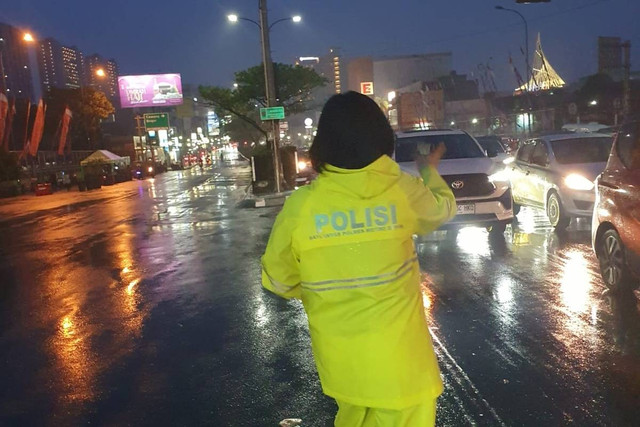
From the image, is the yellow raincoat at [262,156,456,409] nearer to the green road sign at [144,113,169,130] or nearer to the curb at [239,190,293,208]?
the curb at [239,190,293,208]

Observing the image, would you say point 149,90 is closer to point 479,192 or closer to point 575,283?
point 479,192

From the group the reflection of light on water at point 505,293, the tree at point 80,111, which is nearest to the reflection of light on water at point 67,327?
the reflection of light on water at point 505,293

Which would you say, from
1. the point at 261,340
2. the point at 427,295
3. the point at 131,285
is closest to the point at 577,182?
the point at 427,295

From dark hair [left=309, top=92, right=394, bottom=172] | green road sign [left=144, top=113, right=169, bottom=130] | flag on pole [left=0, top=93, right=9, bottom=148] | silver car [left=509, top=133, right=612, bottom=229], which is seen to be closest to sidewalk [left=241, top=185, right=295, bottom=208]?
silver car [left=509, top=133, right=612, bottom=229]

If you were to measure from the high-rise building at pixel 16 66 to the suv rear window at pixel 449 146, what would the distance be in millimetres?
112142

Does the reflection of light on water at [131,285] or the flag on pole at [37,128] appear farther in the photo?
the flag on pole at [37,128]

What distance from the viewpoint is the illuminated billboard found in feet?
181

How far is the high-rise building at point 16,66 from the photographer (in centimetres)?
11056

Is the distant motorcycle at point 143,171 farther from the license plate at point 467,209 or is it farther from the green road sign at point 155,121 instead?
the license plate at point 467,209

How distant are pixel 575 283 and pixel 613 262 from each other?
736 millimetres

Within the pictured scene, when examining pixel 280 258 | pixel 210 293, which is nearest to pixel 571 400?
pixel 280 258

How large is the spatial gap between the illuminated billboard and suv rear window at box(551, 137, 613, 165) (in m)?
47.4

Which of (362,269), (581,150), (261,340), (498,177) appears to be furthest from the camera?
(581,150)

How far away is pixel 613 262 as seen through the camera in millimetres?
6824
